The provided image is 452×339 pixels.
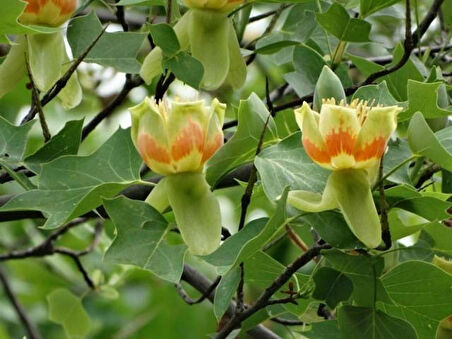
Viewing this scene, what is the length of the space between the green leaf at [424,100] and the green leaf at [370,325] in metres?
0.22

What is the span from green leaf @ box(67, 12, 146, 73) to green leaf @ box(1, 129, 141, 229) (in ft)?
0.76

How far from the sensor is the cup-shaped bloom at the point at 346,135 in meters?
0.99

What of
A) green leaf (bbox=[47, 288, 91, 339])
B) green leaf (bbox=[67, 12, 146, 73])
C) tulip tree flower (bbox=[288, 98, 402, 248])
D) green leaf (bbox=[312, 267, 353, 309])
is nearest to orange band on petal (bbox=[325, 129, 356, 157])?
tulip tree flower (bbox=[288, 98, 402, 248])

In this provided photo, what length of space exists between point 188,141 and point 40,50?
0.32m

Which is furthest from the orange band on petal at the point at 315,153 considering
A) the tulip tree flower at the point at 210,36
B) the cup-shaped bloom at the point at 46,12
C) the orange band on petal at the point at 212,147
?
the cup-shaped bloom at the point at 46,12

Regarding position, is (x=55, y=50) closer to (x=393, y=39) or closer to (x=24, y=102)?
(x=24, y=102)

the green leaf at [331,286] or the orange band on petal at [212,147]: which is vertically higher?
the orange band on petal at [212,147]

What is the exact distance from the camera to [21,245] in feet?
8.52

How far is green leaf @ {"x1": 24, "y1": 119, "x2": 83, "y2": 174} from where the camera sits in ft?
4.03

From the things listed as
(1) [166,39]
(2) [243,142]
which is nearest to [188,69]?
(1) [166,39]

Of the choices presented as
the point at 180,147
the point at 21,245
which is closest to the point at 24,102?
the point at 21,245

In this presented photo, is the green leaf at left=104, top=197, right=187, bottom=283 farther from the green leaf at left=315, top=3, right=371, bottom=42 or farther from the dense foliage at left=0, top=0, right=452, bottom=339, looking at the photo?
the green leaf at left=315, top=3, right=371, bottom=42

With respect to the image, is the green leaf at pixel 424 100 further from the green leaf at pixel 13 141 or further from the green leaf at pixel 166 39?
the green leaf at pixel 13 141

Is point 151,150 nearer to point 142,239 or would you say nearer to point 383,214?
point 142,239
